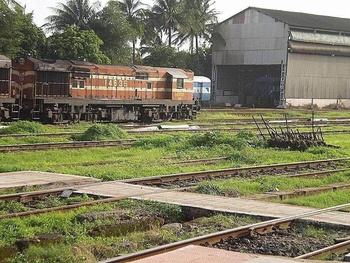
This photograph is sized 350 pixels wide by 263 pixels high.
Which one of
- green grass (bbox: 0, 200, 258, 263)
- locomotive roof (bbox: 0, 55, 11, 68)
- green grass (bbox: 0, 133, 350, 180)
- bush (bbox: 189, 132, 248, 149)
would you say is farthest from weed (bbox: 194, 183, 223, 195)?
locomotive roof (bbox: 0, 55, 11, 68)

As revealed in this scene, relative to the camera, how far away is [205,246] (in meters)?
9.16

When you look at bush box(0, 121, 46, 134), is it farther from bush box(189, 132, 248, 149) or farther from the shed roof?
the shed roof

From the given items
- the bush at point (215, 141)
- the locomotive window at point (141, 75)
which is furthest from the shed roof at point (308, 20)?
the bush at point (215, 141)

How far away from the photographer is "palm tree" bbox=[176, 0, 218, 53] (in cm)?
7000

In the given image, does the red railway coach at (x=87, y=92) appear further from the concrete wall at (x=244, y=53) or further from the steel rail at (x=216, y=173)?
the concrete wall at (x=244, y=53)

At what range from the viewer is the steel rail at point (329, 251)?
872 cm

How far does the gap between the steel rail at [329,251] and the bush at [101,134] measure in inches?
629

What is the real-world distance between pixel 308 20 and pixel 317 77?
646 cm

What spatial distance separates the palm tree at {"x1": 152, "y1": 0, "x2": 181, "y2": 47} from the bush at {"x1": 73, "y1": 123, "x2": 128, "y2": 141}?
145 ft

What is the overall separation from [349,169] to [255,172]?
2.90 m

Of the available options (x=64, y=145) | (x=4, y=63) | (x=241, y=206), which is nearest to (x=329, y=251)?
(x=241, y=206)

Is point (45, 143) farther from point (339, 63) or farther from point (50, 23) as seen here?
point (339, 63)

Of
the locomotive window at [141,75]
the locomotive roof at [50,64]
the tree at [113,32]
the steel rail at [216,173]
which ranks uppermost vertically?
the tree at [113,32]

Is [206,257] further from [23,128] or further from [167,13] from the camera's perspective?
[167,13]
